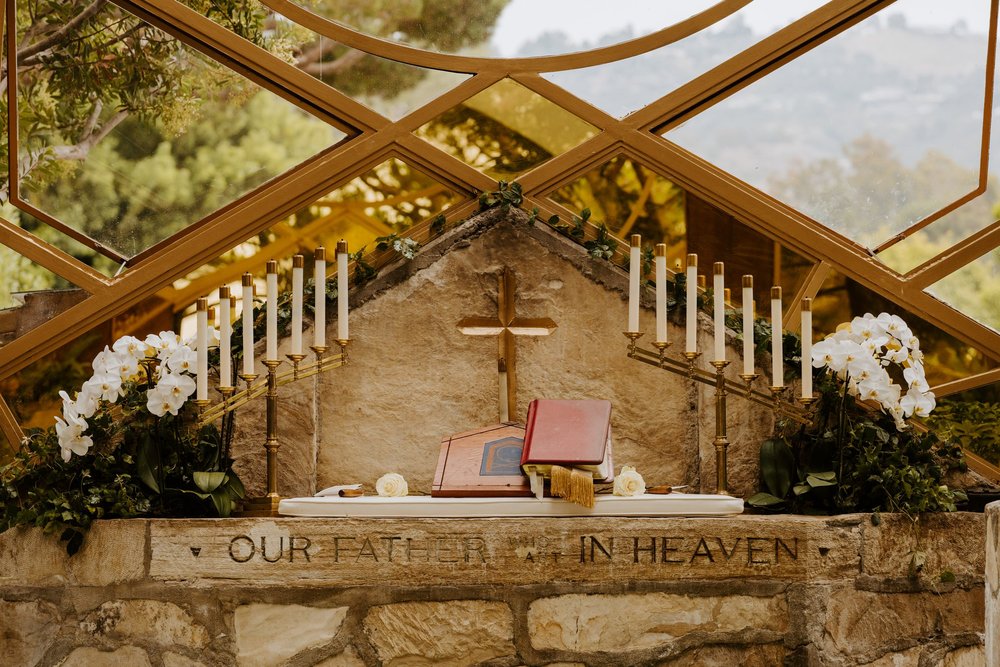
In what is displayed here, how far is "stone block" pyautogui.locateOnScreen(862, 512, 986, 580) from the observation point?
307cm

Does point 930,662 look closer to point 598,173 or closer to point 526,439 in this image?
point 526,439

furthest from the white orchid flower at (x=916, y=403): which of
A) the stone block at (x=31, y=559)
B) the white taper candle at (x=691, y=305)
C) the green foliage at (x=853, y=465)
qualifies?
the stone block at (x=31, y=559)

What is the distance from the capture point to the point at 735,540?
3047mm

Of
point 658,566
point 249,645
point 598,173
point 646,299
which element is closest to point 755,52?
point 598,173

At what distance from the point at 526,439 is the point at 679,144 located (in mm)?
1476

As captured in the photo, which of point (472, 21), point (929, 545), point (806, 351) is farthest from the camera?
point (472, 21)

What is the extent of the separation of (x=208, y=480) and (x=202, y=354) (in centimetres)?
40

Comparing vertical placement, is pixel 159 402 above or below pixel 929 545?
above

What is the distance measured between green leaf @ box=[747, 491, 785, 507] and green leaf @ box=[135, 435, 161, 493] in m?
1.92

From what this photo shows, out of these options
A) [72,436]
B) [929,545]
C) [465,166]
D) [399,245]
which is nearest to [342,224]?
[399,245]

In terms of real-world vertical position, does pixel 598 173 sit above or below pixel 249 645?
above

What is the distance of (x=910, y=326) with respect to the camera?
149 inches

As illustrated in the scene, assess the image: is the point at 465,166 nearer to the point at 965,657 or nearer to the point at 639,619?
the point at 639,619

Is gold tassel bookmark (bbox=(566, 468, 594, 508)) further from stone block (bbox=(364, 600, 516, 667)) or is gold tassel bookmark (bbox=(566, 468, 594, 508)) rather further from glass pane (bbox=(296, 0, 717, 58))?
glass pane (bbox=(296, 0, 717, 58))
